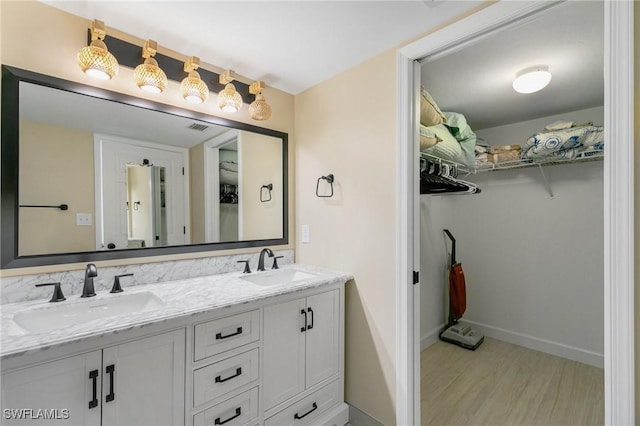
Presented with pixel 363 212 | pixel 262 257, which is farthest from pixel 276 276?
pixel 363 212

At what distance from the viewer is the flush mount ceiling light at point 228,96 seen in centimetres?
187

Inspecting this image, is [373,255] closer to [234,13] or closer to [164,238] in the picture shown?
[164,238]

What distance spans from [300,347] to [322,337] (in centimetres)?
17

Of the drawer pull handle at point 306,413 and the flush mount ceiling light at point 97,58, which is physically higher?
the flush mount ceiling light at point 97,58

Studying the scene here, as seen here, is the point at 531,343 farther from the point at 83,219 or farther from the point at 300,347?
the point at 83,219

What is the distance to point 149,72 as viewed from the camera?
1.55 meters

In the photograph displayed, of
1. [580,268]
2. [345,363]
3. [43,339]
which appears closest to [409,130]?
[345,363]

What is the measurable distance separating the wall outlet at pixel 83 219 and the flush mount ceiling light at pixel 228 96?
99cm

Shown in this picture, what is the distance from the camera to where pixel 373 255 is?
1817mm


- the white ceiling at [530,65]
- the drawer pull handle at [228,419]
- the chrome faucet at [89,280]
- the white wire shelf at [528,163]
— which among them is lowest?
the drawer pull handle at [228,419]

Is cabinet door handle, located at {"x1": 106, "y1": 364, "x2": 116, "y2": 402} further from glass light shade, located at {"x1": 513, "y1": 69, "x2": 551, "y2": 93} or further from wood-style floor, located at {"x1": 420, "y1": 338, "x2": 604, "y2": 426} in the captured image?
glass light shade, located at {"x1": 513, "y1": 69, "x2": 551, "y2": 93}

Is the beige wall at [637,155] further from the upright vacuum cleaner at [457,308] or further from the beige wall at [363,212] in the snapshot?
the upright vacuum cleaner at [457,308]

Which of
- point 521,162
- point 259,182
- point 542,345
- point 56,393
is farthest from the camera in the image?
point 542,345

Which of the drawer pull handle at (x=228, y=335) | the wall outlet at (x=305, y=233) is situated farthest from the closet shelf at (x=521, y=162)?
the drawer pull handle at (x=228, y=335)
